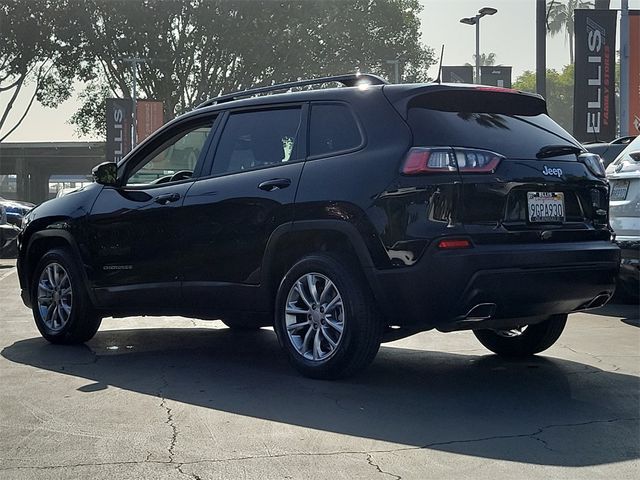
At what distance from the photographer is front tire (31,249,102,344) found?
24.2ft

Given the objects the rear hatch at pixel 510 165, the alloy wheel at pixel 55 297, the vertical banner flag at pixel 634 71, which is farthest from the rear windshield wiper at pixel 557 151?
the vertical banner flag at pixel 634 71

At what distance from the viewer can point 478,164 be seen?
5.38m

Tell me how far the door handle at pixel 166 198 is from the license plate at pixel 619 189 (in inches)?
179

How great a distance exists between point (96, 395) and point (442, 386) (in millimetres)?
2059

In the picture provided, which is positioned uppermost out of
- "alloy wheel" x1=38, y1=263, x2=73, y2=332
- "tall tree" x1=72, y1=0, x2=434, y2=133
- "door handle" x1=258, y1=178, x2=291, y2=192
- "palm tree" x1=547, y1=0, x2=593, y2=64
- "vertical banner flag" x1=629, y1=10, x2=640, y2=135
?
"palm tree" x1=547, y1=0, x2=593, y2=64

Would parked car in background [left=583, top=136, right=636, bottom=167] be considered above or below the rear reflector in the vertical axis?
above

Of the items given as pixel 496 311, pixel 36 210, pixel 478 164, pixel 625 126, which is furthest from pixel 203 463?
pixel 625 126

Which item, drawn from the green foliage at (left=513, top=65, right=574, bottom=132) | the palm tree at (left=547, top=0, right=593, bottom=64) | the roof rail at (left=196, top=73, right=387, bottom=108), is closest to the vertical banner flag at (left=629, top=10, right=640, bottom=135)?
the roof rail at (left=196, top=73, right=387, bottom=108)

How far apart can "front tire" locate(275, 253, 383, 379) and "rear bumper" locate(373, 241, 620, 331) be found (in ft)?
0.55

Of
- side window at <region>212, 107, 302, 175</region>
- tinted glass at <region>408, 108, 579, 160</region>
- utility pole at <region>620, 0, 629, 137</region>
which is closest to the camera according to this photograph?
tinted glass at <region>408, 108, 579, 160</region>

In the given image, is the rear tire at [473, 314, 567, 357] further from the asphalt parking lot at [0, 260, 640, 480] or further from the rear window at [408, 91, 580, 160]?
the rear window at [408, 91, 580, 160]

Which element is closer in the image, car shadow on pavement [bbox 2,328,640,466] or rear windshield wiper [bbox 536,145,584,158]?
car shadow on pavement [bbox 2,328,640,466]

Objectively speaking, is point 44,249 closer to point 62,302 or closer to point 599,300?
point 62,302

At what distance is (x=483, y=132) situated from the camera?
559 centimetres
